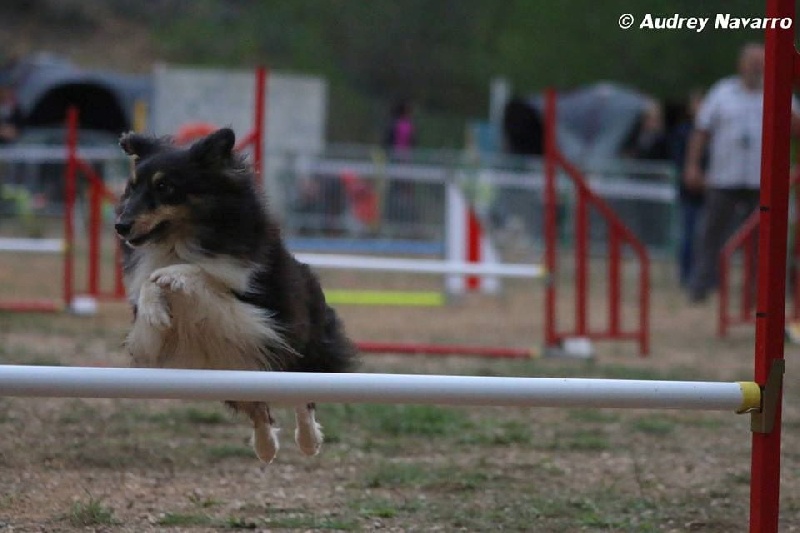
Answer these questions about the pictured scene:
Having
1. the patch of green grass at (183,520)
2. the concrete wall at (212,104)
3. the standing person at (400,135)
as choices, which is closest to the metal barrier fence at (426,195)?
the concrete wall at (212,104)

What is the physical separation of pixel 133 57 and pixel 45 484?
34436mm

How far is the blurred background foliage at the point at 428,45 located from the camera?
1117 inches

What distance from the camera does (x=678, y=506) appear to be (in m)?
4.77

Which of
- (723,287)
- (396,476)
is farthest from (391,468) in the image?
(723,287)

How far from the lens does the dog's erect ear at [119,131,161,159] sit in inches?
167

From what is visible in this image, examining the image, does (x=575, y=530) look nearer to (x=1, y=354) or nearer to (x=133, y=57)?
(x=1, y=354)

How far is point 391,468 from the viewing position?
5207 mm

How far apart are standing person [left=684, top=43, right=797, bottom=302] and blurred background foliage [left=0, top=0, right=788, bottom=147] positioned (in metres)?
14.8

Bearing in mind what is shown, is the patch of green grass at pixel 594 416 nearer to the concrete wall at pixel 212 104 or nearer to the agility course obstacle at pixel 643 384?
the agility course obstacle at pixel 643 384

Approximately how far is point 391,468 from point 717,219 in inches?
248

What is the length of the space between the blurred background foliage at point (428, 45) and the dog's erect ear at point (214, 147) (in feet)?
72.0

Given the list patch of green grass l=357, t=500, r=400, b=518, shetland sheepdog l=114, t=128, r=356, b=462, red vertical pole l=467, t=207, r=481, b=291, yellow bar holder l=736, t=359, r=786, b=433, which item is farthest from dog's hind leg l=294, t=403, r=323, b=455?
red vertical pole l=467, t=207, r=481, b=291

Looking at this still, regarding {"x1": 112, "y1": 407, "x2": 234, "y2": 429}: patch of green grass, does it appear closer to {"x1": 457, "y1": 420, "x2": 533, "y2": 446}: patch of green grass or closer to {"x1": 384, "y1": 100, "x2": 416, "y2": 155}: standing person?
{"x1": 457, "y1": 420, "x2": 533, "y2": 446}: patch of green grass

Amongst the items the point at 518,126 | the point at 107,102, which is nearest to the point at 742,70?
the point at 518,126
